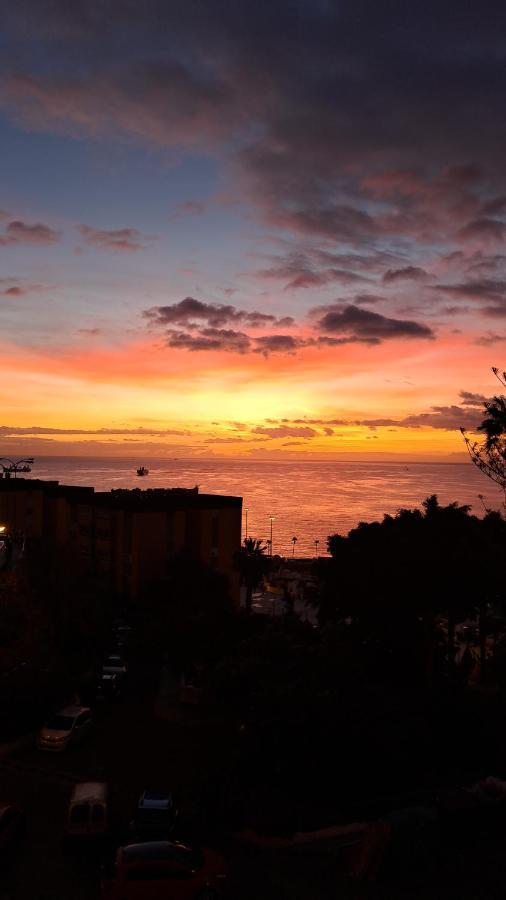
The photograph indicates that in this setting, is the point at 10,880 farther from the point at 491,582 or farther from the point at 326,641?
the point at 491,582

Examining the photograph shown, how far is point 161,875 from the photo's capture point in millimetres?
14102

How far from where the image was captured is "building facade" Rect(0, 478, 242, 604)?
53375 millimetres

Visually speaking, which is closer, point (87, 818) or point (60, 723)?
point (87, 818)

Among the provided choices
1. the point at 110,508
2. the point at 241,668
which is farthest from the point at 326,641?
the point at 110,508

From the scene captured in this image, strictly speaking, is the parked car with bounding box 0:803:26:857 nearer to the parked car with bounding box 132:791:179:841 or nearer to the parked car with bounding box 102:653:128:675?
the parked car with bounding box 132:791:179:841

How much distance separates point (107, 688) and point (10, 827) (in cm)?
1603

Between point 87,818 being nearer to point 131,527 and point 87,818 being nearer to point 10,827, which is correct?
point 10,827

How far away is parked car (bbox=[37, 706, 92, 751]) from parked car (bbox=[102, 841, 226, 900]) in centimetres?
1114

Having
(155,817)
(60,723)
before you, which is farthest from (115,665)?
(155,817)

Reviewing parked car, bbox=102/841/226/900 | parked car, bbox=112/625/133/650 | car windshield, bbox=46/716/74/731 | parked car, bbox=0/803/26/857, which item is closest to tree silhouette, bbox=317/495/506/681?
car windshield, bbox=46/716/74/731

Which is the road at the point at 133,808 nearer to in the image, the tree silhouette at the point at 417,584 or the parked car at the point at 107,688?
the parked car at the point at 107,688

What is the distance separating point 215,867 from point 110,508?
42.3m

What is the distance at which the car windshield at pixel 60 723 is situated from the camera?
987 inches

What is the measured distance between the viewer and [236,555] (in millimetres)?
58906
